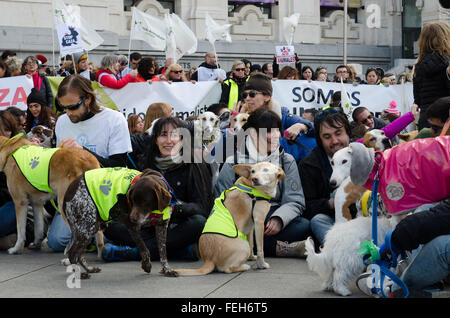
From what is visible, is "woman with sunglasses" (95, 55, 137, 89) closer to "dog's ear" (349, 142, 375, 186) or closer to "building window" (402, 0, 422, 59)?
"dog's ear" (349, 142, 375, 186)

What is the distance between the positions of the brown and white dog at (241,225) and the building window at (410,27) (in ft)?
79.3

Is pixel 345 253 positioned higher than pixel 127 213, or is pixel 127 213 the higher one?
pixel 127 213

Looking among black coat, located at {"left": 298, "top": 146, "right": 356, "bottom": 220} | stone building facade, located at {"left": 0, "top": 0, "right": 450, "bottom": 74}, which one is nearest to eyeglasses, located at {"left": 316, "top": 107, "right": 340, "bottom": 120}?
black coat, located at {"left": 298, "top": 146, "right": 356, "bottom": 220}

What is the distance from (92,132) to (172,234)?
4.44 ft

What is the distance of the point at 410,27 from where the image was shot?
2911 centimetres

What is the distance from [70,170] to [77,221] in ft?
3.09

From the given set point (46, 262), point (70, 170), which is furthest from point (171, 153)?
point (46, 262)

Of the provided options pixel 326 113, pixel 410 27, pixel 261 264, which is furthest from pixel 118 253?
pixel 410 27

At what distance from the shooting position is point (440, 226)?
4.25m

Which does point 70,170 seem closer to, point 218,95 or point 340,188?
point 340,188

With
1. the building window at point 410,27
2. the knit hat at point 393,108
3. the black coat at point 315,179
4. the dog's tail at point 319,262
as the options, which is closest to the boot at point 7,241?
the black coat at point 315,179

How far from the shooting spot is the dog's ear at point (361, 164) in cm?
462

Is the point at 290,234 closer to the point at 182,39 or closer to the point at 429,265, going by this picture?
the point at 429,265

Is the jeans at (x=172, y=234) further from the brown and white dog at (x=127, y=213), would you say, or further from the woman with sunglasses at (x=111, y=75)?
the woman with sunglasses at (x=111, y=75)
